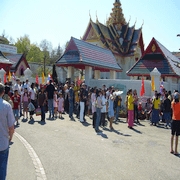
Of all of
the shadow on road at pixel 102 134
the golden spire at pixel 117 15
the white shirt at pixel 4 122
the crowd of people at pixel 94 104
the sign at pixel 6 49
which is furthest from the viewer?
the sign at pixel 6 49

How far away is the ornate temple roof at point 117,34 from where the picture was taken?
37.9 metres

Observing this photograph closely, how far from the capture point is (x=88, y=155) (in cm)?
668

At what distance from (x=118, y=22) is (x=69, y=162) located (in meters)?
40.8

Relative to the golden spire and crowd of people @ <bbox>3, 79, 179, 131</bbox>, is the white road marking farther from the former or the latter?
the golden spire

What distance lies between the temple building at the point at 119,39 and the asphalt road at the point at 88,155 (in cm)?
2754

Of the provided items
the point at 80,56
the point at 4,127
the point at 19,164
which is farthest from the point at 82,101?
the point at 4,127

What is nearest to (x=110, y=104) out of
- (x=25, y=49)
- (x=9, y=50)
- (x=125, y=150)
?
(x=125, y=150)

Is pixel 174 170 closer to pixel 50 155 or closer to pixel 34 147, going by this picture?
pixel 50 155

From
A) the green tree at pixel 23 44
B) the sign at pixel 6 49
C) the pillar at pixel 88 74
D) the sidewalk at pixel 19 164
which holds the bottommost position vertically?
the sidewalk at pixel 19 164

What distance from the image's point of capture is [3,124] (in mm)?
3744

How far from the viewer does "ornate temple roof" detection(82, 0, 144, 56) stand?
1491 inches

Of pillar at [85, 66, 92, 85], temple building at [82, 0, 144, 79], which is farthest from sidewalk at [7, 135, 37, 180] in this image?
temple building at [82, 0, 144, 79]

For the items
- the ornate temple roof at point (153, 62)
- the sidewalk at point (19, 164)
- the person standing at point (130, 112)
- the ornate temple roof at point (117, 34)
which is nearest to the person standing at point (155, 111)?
the person standing at point (130, 112)

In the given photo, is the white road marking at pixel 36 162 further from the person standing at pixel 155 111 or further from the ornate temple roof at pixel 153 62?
the ornate temple roof at pixel 153 62
